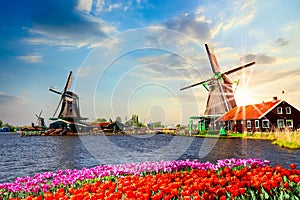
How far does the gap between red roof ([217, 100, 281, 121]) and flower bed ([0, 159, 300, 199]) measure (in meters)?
28.5

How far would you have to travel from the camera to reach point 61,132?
58.2m

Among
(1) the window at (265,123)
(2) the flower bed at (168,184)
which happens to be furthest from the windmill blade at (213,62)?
(2) the flower bed at (168,184)

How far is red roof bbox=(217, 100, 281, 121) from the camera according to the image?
34.5 meters

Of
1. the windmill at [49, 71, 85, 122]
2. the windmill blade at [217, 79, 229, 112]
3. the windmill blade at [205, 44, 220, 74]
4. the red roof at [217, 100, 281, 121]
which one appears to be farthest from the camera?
the windmill at [49, 71, 85, 122]

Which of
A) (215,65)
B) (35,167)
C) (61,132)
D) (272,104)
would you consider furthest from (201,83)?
(35,167)

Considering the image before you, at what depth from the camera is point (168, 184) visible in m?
4.62

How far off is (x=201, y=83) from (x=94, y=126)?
30248mm

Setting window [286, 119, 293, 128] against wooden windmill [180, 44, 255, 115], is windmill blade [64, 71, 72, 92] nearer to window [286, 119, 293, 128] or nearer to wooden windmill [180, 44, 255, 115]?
wooden windmill [180, 44, 255, 115]

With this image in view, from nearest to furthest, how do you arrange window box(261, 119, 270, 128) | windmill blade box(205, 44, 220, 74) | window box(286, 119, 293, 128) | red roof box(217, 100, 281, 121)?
window box(261, 119, 270, 128) → red roof box(217, 100, 281, 121) → window box(286, 119, 293, 128) → windmill blade box(205, 44, 220, 74)

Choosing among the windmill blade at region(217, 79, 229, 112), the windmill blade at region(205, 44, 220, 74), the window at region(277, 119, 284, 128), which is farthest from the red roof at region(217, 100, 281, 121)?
the windmill blade at region(205, 44, 220, 74)

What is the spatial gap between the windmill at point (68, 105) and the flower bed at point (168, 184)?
52707mm

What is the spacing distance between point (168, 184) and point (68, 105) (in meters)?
56.6

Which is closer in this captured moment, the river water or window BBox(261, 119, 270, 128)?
the river water

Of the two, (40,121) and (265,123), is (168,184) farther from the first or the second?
(40,121)
